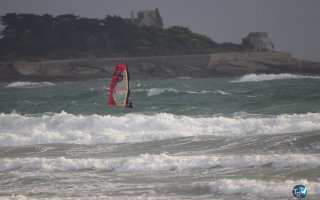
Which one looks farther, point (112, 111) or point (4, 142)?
point (112, 111)

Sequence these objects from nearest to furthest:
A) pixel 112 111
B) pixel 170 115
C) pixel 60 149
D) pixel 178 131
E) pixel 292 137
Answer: pixel 292 137 < pixel 60 149 < pixel 178 131 < pixel 170 115 < pixel 112 111

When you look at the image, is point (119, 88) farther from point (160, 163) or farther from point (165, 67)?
point (165, 67)

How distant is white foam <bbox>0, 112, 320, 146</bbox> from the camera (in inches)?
844

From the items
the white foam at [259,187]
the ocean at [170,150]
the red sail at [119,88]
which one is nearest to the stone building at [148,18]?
the ocean at [170,150]

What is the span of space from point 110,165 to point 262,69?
49.3 m

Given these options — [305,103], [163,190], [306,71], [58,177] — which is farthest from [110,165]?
[306,71]

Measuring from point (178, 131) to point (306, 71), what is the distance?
4267 cm

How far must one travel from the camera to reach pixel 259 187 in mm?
13430

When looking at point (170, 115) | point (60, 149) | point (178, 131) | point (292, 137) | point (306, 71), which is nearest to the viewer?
point (292, 137)

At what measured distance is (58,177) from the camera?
16203 mm

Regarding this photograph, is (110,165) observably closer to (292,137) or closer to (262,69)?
(292,137)

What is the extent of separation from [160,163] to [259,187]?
3.66m

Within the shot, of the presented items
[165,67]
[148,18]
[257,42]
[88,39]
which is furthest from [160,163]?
[148,18]

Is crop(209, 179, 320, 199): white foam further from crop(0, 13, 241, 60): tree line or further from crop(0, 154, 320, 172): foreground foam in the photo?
crop(0, 13, 241, 60): tree line
